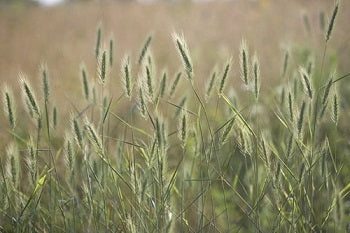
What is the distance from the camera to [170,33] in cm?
525

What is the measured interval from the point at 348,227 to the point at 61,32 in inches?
213

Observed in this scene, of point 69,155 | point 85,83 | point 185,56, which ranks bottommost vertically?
point 69,155

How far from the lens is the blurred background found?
153 inches

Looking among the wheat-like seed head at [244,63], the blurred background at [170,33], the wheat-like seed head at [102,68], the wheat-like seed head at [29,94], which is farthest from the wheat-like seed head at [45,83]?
the blurred background at [170,33]

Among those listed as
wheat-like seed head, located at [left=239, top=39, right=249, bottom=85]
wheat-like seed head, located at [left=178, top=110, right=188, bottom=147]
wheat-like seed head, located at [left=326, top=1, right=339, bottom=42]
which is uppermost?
wheat-like seed head, located at [left=326, top=1, right=339, bottom=42]

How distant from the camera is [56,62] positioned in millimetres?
4547

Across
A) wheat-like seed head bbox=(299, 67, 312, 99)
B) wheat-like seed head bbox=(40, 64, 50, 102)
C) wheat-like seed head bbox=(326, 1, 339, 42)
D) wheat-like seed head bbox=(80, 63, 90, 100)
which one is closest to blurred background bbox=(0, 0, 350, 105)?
wheat-like seed head bbox=(326, 1, 339, 42)

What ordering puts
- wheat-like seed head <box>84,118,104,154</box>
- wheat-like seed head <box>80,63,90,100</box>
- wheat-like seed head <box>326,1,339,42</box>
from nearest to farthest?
wheat-like seed head <box>84,118,104,154</box> < wheat-like seed head <box>326,1,339,42</box> < wheat-like seed head <box>80,63,90,100</box>

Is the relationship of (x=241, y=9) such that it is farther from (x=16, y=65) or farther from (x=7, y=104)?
(x=7, y=104)

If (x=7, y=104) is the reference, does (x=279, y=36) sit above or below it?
below

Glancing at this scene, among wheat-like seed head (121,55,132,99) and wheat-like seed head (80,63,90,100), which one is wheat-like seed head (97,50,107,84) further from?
wheat-like seed head (80,63,90,100)

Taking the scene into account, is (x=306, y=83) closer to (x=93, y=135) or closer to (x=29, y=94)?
(x=93, y=135)

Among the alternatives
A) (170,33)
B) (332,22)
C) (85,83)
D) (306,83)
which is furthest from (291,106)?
(170,33)

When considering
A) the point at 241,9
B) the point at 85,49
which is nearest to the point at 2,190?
the point at 85,49
